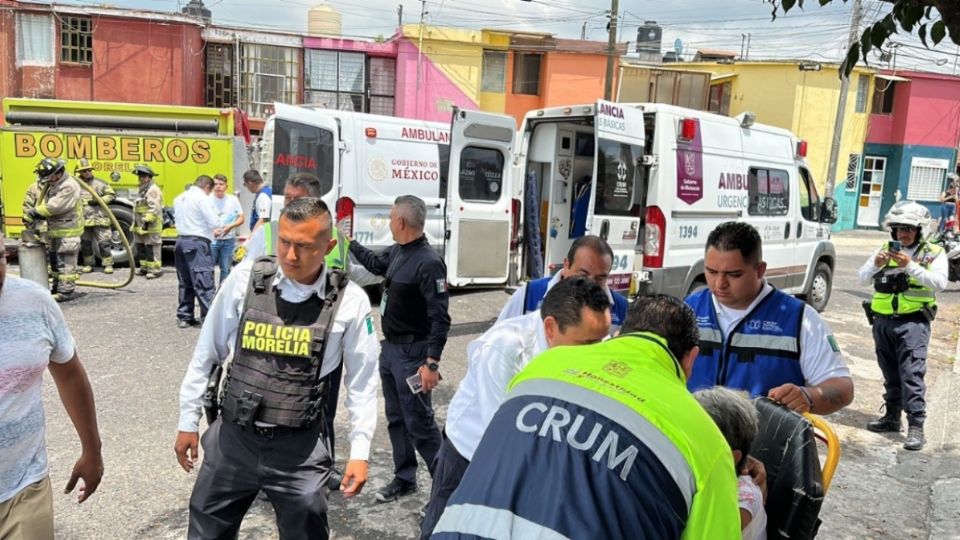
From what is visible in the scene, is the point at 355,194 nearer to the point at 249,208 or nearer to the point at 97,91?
the point at 249,208

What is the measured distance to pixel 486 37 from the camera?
1002 inches

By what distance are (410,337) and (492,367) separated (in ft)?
5.79

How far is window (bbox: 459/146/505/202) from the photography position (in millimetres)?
8781

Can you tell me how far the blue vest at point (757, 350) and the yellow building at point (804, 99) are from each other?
26917 mm

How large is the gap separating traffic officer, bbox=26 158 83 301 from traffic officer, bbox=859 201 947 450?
8588 mm

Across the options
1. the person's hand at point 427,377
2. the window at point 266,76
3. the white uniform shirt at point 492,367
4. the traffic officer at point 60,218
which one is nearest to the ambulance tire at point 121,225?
the traffic officer at point 60,218

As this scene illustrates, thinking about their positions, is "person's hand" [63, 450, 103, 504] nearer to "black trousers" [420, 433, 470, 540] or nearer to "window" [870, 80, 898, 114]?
"black trousers" [420, 433, 470, 540]

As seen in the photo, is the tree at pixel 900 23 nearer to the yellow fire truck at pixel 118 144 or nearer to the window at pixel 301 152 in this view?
the window at pixel 301 152

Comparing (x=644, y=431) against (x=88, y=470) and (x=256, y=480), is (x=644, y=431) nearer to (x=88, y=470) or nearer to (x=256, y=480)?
(x=256, y=480)

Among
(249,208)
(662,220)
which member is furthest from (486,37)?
(662,220)

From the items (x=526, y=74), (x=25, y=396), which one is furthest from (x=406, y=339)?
(x=526, y=74)

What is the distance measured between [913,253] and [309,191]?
4.63 m

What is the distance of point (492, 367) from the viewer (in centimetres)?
243

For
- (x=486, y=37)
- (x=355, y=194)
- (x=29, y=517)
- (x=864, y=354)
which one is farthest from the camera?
(x=486, y=37)
